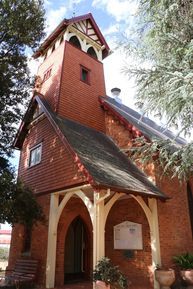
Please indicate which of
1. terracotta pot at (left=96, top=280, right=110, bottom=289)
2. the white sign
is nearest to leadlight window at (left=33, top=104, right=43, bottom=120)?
the white sign

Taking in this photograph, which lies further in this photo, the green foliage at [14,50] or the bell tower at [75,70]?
the bell tower at [75,70]

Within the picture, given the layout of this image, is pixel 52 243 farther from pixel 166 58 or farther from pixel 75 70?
pixel 75 70

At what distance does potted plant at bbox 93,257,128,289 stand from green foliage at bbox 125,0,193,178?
3.08m

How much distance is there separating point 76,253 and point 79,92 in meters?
7.63

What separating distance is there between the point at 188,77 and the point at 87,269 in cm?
860

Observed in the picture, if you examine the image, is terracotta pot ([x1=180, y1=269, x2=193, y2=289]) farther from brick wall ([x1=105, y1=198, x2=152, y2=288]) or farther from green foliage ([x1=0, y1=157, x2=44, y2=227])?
green foliage ([x1=0, y1=157, x2=44, y2=227])

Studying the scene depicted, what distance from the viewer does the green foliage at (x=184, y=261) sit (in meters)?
8.86

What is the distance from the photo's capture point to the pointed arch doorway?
423 inches

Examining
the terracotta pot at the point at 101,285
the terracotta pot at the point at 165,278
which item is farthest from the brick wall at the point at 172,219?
the terracotta pot at the point at 101,285

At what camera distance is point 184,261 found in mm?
9000

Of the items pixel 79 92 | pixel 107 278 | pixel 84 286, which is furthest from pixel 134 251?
pixel 79 92

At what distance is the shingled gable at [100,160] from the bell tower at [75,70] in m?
0.76

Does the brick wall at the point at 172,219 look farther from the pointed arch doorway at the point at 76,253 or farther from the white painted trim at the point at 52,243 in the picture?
the white painted trim at the point at 52,243

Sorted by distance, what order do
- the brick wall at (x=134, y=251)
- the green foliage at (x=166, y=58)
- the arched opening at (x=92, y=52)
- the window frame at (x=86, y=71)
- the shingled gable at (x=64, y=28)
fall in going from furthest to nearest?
the arched opening at (x=92, y=52) → the shingled gable at (x=64, y=28) → the window frame at (x=86, y=71) → the brick wall at (x=134, y=251) → the green foliage at (x=166, y=58)
